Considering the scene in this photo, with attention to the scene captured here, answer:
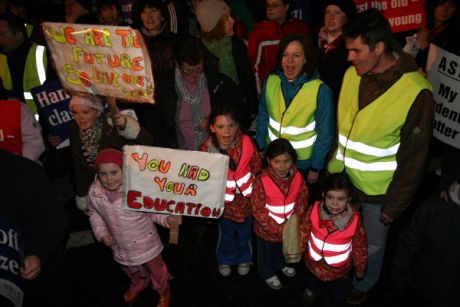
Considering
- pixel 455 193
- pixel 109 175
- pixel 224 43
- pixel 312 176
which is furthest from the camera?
pixel 224 43

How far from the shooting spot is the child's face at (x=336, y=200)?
3307 mm

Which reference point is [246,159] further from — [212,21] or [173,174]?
[212,21]

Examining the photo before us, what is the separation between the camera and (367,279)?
3824mm

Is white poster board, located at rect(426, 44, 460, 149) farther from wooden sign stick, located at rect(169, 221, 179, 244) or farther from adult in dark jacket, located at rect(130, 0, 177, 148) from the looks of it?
wooden sign stick, located at rect(169, 221, 179, 244)

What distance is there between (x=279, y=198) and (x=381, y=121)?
1.11 m

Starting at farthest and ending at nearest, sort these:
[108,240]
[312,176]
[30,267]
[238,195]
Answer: [312,176] < [238,195] < [108,240] < [30,267]

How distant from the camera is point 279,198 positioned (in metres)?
3.69

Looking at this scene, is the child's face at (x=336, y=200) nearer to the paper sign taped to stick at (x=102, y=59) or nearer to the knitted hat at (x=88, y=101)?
the paper sign taped to stick at (x=102, y=59)

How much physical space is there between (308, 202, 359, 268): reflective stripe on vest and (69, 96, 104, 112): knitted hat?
2133 millimetres

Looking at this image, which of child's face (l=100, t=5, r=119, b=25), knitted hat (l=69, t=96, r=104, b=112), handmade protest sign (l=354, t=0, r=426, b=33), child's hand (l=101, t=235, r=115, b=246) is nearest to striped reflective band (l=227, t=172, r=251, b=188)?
child's hand (l=101, t=235, r=115, b=246)

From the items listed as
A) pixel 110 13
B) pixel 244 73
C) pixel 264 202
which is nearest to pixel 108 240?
pixel 264 202

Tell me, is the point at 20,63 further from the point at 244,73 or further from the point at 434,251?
the point at 434,251

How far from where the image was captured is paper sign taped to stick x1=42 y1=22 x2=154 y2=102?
3.25 meters

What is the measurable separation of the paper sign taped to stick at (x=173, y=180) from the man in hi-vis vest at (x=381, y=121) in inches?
42.8
